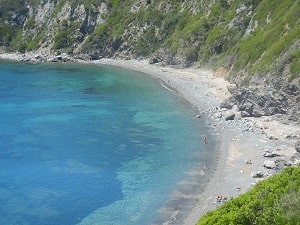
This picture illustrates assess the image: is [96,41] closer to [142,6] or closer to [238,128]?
[142,6]

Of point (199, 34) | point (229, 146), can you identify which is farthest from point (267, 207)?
point (199, 34)

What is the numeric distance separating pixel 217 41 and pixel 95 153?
7191cm

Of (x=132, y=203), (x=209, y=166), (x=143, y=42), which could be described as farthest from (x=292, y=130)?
(x=143, y=42)

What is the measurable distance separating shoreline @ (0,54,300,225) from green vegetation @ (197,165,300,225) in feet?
44.3

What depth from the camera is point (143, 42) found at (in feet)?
554

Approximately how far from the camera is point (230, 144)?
7075 centimetres

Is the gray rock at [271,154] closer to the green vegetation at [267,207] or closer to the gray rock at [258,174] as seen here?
the gray rock at [258,174]

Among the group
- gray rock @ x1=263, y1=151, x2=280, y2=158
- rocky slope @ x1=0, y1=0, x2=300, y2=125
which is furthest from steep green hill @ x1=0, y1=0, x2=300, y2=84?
gray rock @ x1=263, y1=151, x2=280, y2=158

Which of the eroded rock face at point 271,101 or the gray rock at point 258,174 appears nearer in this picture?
the gray rock at point 258,174

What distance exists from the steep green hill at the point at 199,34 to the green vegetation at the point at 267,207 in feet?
151

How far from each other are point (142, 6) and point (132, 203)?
446ft

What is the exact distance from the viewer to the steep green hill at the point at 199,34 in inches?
3718

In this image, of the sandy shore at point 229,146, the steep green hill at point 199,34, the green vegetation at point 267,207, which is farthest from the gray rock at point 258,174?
the steep green hill at point 199,34

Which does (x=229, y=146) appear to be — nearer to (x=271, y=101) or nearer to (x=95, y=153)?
(x=271, y=101)
